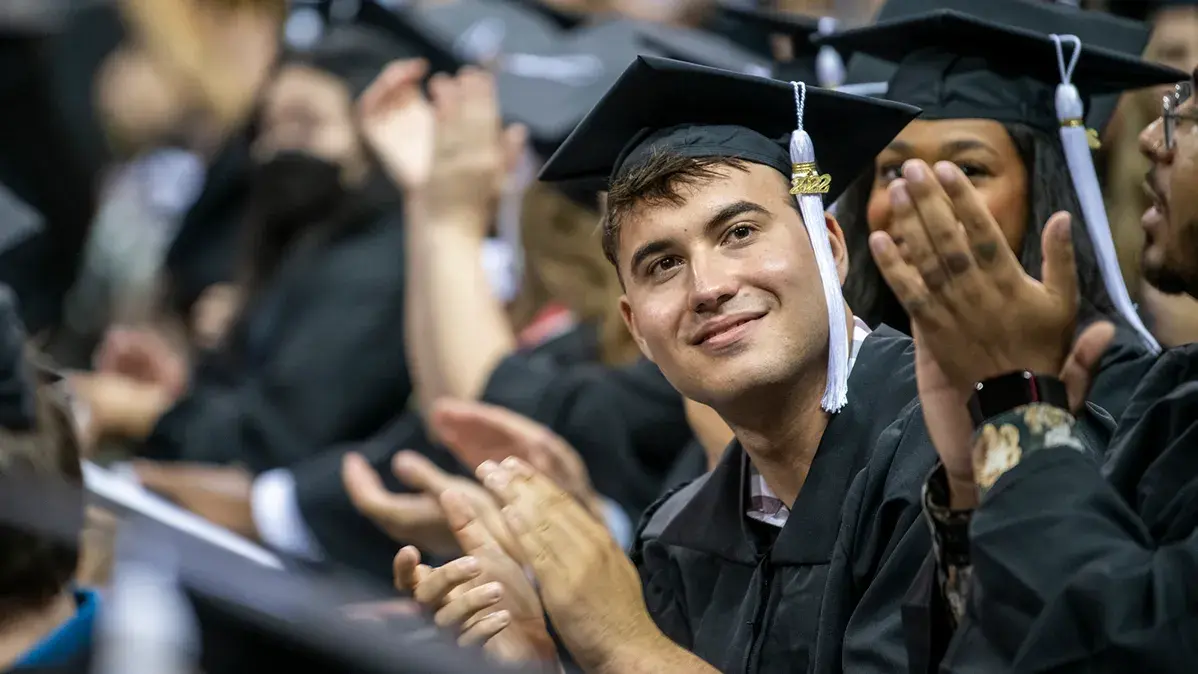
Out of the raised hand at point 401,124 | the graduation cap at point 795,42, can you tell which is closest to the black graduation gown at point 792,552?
the graduation cap at point 795,42

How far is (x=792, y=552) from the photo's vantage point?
2225 millimetres

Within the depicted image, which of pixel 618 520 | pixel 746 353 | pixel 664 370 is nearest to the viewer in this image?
pixel 746 353

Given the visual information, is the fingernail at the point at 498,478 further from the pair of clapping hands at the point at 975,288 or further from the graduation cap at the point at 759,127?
the pair of clapping hands at the point at 975,288

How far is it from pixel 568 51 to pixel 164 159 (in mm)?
2584

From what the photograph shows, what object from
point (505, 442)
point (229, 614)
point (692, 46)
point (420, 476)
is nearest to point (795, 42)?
point (692, 46)

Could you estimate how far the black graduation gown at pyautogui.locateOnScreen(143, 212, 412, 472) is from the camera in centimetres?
457

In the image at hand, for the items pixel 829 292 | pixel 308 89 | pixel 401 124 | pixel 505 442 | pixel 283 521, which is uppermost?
pixel 829 292

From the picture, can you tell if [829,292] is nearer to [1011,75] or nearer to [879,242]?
[879,242]

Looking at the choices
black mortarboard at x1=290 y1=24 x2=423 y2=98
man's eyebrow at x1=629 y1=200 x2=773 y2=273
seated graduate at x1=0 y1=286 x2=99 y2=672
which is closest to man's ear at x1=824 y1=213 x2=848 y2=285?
man's eyebrow at x1=629 y1=200 x2=773 y2=273

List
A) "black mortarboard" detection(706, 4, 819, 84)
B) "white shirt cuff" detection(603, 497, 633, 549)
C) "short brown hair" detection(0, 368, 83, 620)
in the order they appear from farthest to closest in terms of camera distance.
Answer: "white shirt cuff" detection(603, 497, 633, 549) < "black mortarboard" detection(706, 4, 819, 84) < "short brown hair" detection(0, 368, 83, 620)

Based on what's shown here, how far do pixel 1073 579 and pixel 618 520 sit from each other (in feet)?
6.68

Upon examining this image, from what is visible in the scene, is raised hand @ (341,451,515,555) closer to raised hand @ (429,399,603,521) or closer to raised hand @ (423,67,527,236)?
raised hand @ (429,399,603,521)

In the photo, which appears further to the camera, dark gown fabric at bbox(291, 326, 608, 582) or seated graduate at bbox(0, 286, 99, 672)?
dark gown fabric at bbox(291, 326, 608, 582)

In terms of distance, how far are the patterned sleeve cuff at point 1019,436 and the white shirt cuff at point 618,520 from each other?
6.09 feet
